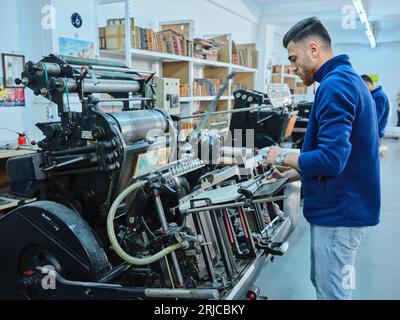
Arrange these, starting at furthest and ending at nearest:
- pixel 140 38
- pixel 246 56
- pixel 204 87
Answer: pixel 246 56 < pixel 204 87 < pixel 140 38

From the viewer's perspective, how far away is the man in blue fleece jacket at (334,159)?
1.37m

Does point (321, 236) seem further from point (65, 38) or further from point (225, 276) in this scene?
point (65, 38)

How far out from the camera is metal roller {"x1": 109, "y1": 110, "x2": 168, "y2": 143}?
189cm

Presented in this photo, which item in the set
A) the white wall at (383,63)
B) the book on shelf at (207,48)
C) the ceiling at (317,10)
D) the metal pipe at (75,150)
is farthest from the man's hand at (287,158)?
the white wall at (383,63)

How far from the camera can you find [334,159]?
4.43 ft

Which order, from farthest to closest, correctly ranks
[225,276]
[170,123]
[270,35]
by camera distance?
[270,35] → [170,123] → [225,276]

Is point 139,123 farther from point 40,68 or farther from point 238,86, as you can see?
point 238,86

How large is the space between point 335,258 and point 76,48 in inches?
120

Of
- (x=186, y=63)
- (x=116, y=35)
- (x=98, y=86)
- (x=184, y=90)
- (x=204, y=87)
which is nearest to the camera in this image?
(x=98, y=86)

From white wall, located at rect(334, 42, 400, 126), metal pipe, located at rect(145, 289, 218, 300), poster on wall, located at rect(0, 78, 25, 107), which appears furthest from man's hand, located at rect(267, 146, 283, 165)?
white wall, located at rect(334, 42, 400, 126)

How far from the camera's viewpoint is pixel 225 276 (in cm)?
180

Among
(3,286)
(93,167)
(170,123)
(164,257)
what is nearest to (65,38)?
(170,123)

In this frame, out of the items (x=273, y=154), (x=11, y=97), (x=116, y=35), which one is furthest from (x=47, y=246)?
(x=116, y=35)
